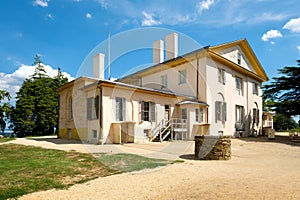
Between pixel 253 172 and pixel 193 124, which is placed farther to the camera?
pixel 193 124

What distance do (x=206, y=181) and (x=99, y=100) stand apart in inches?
382

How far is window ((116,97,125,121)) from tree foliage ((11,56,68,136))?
19572 mm

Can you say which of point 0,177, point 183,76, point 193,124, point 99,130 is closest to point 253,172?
point 0,177

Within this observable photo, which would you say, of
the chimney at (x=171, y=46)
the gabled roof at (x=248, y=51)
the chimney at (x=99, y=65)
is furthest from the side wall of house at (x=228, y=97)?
the chimney at (x=99, y=65)

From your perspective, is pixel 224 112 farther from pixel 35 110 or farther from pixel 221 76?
pixel 35 110

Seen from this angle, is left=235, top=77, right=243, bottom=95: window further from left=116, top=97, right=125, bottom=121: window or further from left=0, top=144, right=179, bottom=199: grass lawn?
left=0, top=144, right=179, bottom=199: grass lawn

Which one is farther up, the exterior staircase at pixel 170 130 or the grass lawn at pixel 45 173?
the exterior staircase at pixel 170 130

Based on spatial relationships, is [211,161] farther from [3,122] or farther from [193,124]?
[3,122]

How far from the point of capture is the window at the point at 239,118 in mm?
21866

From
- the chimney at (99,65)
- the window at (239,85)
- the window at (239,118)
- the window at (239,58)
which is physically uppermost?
the window at (239,58)

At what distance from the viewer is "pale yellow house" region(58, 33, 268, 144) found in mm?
14352

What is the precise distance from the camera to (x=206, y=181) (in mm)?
5617

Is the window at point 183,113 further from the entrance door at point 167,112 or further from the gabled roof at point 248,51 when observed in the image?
the gabled roof at point 248,51

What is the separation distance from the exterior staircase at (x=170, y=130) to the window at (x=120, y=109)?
Result: 280cm
